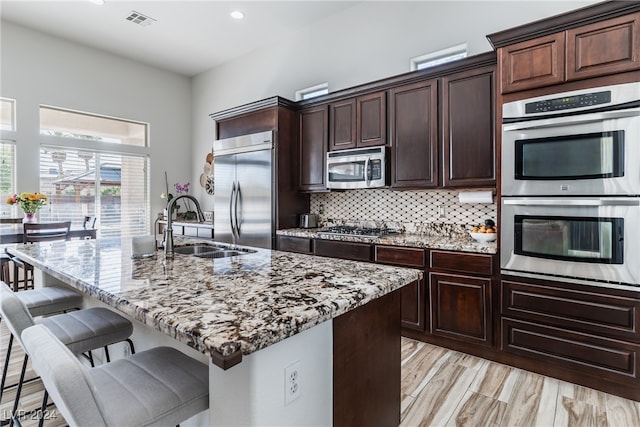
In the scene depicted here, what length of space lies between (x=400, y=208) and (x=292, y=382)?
2.90 m

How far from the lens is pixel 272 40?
4.99 m

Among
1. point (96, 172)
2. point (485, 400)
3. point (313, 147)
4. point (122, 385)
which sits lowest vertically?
point (485, 400)

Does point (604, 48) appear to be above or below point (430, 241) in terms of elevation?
above

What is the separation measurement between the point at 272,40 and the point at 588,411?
527 centimetres

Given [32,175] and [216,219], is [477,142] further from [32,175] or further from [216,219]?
[32,175]

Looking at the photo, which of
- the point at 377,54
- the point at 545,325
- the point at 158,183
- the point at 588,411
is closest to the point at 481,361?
the point at 545,325

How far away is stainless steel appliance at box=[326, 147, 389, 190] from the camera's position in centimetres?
341

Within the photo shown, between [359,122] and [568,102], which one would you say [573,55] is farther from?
[359,122]

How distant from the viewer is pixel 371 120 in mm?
3543

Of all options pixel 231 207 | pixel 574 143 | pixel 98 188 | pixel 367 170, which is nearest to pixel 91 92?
pixel 98 188

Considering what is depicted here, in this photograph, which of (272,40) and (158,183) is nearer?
(272,40)

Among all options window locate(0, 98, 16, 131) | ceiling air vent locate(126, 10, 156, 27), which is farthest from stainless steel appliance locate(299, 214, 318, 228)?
window locate(0, 98, 16, 131)

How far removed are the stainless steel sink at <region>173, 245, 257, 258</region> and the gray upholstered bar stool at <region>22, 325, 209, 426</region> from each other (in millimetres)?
984

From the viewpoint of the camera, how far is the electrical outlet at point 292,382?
102 cm
